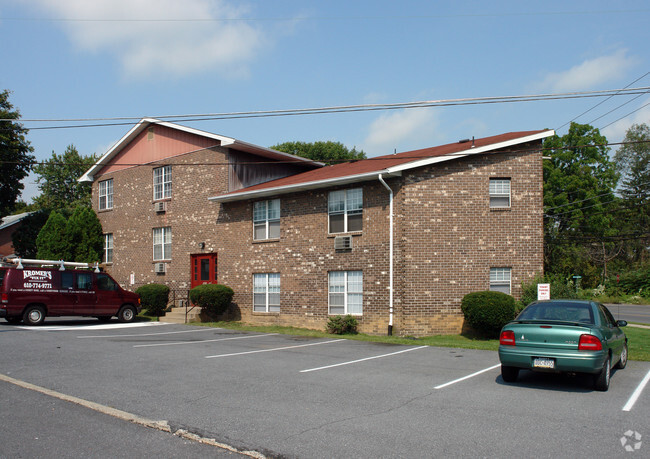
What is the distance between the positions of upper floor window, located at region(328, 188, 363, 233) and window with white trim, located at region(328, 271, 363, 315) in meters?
1.62

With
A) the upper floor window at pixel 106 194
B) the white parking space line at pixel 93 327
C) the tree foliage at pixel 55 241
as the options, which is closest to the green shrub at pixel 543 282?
the white parking space line at pixel 93 327

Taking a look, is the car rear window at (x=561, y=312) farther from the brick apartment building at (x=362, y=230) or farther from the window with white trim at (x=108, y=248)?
the window with white trim at (x=108, y=248)

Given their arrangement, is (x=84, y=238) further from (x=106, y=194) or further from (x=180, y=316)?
(x=180, y=316)

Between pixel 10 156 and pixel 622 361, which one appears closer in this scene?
pixel 622 361

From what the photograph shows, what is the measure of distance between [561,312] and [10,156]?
37.7 m

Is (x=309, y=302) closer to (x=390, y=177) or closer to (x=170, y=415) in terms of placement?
(x=390, y=177)

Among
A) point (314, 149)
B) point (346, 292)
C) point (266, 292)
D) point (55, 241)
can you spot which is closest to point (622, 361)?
point (346, 292)

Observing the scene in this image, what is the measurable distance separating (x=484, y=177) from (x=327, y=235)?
232 inches

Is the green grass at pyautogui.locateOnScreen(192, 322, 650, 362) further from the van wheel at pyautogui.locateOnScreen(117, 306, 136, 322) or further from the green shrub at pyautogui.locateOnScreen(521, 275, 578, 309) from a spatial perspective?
the van wheel at pyautogui.locateOnScreen(117, 306, 136, 322)

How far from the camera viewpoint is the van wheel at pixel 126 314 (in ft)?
74.1

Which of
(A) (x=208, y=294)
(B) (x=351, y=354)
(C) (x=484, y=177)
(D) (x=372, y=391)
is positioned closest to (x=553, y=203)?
(C) (x=484, y=177)

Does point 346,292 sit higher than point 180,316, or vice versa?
point 346,292

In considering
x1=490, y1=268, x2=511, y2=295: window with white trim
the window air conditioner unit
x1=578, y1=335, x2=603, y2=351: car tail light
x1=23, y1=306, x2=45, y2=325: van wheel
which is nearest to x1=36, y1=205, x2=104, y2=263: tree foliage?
x1=23, y1=306, x2=45, y2=325: van wheel

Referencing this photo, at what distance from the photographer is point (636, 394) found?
8.98 m
